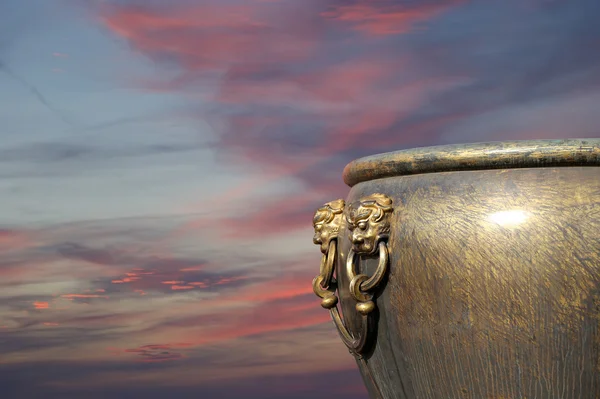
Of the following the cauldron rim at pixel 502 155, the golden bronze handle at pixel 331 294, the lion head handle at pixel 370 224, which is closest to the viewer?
the cauldron rim at pixel 502 155

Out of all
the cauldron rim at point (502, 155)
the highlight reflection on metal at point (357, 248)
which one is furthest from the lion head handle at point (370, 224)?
the cauldron rim at point (502, 155)

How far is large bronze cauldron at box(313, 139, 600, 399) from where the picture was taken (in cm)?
369

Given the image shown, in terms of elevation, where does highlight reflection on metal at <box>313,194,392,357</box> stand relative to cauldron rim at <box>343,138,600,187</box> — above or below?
below

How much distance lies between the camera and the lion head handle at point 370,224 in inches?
156

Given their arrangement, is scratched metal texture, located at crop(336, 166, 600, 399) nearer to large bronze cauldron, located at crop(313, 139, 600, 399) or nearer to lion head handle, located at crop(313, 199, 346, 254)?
large bronze cauldron, located at crop(313, 139, 600, 399)

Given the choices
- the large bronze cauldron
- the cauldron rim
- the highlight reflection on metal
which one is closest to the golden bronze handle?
the highlight reflection on metal

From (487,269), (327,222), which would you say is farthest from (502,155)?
(327,222)

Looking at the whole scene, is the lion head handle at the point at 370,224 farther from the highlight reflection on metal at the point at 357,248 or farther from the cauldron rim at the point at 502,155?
the cauldron rim at the point at 502,155

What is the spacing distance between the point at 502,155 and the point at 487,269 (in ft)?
1.42

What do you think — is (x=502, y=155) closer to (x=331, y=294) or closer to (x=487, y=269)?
(x=487, y=269)

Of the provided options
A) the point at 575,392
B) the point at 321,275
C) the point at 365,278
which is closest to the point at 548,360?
the point at 575,392

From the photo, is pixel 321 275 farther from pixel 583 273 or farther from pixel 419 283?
pixel 583 273

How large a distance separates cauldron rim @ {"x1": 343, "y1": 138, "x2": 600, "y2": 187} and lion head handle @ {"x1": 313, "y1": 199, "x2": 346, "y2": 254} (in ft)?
1.41

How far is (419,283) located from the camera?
3.84 meters
